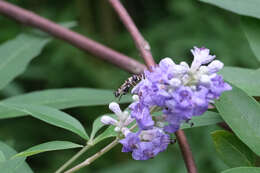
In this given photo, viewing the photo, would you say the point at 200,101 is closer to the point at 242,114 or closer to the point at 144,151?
the point at 144,151

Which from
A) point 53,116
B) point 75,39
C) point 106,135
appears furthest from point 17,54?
point 106,135

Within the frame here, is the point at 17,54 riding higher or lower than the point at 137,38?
higher

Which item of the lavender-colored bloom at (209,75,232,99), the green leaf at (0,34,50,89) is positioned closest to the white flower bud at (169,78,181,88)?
the lavender-colored bloom at (209,75,232,99)

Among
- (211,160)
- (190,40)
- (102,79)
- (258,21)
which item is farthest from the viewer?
(102,79)

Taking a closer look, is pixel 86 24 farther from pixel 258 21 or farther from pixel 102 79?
pixel 258 21

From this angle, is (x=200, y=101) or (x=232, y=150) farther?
(x=232, y=150)

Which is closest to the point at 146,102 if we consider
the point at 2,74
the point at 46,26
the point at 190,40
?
the point at 2,74

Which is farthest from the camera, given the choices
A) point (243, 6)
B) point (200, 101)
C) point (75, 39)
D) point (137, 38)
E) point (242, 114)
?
point (75, 39)
